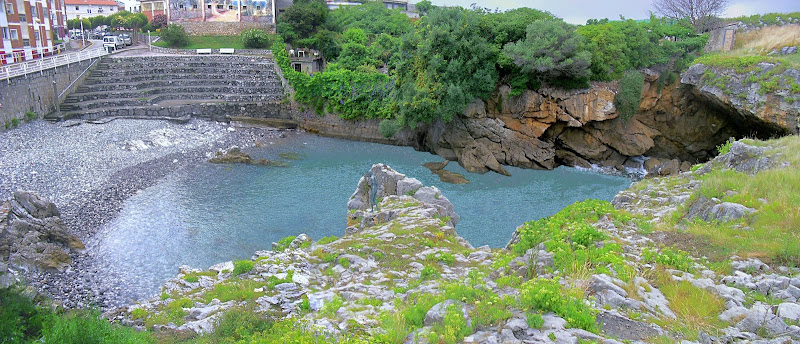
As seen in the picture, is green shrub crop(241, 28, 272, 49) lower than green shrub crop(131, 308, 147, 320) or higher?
higher

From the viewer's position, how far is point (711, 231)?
1031 cm

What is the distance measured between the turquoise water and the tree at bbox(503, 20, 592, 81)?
639 cm

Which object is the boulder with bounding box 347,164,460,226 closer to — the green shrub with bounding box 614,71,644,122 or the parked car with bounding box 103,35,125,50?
the green shrub with bounding box 614,71,644,122

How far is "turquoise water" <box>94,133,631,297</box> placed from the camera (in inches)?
721

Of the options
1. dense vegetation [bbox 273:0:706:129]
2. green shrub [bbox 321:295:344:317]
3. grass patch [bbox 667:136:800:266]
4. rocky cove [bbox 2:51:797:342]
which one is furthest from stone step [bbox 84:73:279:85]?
grass patch [bbox 667:136:800:266]

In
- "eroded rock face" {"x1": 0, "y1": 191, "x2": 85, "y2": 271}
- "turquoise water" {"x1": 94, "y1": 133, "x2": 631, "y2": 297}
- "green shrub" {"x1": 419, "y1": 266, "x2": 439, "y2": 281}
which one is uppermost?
"green shrub" {"x1": 419, "y1": 266, "x2": 439, "y2": 281}

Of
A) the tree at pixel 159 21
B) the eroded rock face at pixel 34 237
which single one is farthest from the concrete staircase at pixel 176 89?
the tree at pixel 159 21

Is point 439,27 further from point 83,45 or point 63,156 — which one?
point 83,45

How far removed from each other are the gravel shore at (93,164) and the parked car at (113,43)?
21739 mm

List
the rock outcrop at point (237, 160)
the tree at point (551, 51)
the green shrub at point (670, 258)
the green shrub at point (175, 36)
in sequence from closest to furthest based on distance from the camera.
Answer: the green shrub at point (670, 258) → the tree at point (551, 51) → the rock outcrop at point (237, 160) → the green shrub at point (175, 36)

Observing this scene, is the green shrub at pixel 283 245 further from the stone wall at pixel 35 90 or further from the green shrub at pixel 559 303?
the stone wall at pixel 35 90

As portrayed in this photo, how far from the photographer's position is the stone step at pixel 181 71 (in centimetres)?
4172

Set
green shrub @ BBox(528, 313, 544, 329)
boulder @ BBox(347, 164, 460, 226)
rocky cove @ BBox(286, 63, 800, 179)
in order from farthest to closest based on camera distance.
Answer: rocky cove @ BBox(286, 63, 800, 179) → boulder @ BBox(347, 164, 460, 226) → green shrub @ BBox(528, 313, 544, 329)

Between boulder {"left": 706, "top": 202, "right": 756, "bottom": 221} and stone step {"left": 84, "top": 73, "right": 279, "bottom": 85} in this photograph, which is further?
stone step {"left": 84, "top": 73, "right": 279, "bottom": 85}
